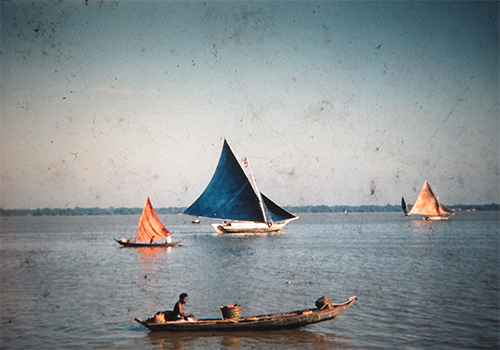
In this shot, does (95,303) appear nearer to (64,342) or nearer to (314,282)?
(64,342)

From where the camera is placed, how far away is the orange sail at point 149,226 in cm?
4328

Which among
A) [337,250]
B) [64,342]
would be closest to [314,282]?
[64,342]

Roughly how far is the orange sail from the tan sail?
60844 mm

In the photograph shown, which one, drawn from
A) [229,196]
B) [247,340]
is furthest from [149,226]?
[247,340]

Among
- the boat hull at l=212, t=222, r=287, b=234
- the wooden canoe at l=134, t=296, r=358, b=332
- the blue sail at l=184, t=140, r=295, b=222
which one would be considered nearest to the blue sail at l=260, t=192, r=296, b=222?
the boat hull at l=212, t=222, r=287, b=234

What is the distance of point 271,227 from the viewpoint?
60156 mm

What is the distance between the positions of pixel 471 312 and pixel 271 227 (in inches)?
1650

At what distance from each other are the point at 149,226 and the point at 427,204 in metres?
69.1

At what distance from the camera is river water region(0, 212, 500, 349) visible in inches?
596

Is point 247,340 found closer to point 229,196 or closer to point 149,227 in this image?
point 149,227

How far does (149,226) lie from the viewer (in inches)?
1738

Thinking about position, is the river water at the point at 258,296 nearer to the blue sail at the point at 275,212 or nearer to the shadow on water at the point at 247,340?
the shadow on water at the point at 247,340

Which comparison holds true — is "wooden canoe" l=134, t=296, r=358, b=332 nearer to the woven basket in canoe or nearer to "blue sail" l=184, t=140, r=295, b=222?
the woven basket in canoe

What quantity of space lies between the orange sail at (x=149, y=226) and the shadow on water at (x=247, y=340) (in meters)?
28.2
